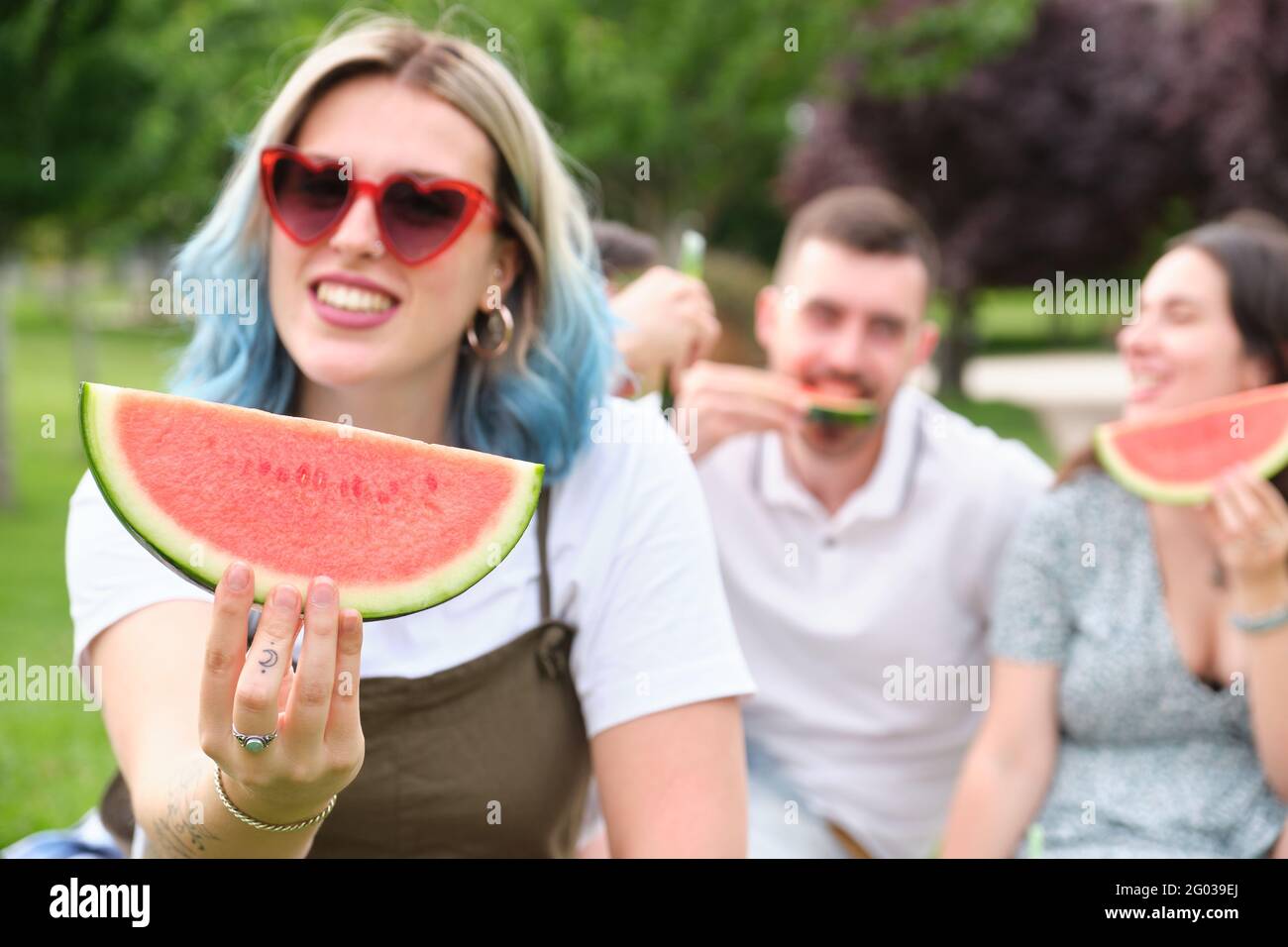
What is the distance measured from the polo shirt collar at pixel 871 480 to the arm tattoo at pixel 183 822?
7.32ft

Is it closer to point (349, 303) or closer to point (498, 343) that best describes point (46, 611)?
point (498, 343)

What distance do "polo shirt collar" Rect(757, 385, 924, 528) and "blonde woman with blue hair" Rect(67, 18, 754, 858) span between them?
1255 millimetres

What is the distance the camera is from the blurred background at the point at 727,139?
34.0 ft

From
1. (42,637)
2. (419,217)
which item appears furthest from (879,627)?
(42,637)

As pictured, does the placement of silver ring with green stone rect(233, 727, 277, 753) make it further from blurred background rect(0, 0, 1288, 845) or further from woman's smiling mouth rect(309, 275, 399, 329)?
blurred background rect(0, 0, 1288, 845)

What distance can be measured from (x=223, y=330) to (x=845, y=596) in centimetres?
200

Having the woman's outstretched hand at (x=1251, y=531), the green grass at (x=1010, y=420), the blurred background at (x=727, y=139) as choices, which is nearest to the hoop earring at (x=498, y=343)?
the blurred background at (x=727, y=139)

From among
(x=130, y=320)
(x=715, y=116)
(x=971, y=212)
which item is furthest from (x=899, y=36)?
(x=130, y=320)

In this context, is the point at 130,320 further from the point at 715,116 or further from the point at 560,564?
the point at 560,564

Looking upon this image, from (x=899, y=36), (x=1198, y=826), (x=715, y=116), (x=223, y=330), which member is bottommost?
(x=1198, y=826)

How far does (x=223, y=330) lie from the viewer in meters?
2.73

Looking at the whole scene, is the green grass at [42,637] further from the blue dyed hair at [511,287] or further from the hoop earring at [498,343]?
the hoop earring at [498,343]
